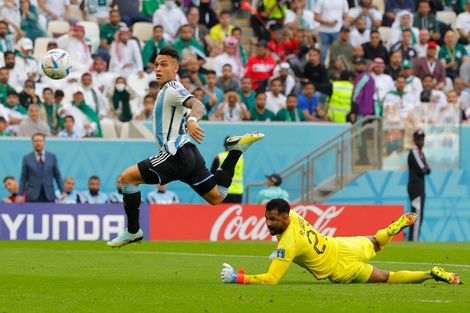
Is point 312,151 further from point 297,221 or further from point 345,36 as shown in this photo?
point 297,221

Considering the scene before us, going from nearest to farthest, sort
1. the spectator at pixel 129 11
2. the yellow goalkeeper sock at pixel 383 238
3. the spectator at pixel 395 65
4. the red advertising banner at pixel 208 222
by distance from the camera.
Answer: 1. the yellow goalkeeper sock at pixel 383 238
2. the red advertising banner at pixel 208 222
3. the spectator at pixel 129 11
4. the spectator at pixel 395 65

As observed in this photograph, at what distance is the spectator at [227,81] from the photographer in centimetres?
2664

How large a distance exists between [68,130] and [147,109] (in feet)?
5.90

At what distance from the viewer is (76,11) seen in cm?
2792

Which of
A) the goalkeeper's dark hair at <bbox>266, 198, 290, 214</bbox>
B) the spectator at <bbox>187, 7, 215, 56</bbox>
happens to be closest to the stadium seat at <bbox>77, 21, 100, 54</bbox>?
the spectator at <bbox>187, 7, 215, 56</bbox>

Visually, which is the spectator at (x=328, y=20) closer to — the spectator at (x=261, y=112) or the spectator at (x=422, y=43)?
the spectator at (x=422, y=43)

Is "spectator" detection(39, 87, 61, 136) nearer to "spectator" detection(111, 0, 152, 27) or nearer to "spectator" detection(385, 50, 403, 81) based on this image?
"spectator" detection(111, 0, 152, 27)

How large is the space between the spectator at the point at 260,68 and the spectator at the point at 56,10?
4.21m

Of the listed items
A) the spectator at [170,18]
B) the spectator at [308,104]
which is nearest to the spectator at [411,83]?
the spectator at [308,104]

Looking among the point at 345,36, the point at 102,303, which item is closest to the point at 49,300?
the point at 102,303

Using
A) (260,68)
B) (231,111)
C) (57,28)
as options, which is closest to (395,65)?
(260,68)

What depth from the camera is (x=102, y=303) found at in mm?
10398

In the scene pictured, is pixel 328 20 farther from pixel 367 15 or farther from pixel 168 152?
pixel 168 152

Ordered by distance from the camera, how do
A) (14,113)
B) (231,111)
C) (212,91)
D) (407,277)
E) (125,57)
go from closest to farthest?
(407,277) → (14,113) → (212,91) → (231,111) → (125,57)
